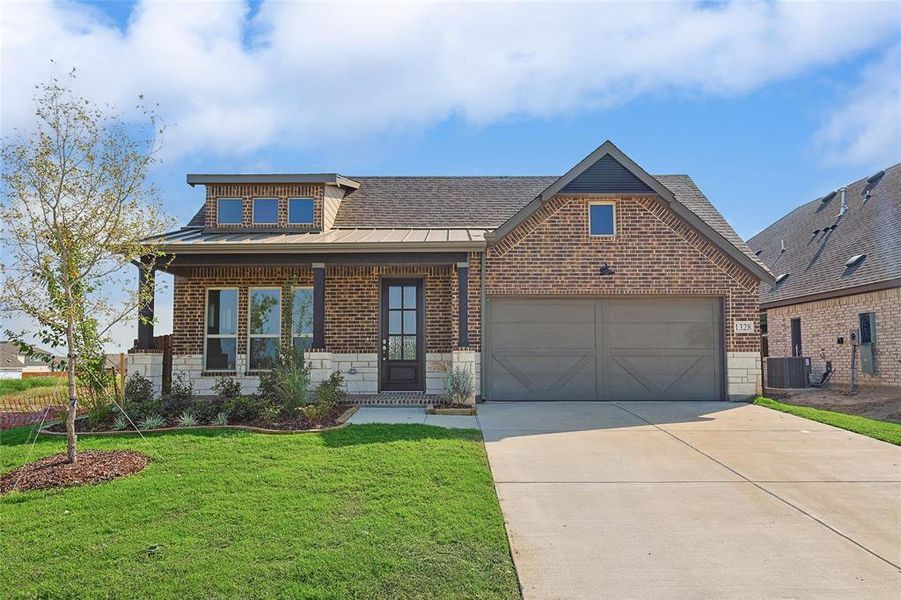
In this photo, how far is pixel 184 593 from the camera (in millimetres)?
3775

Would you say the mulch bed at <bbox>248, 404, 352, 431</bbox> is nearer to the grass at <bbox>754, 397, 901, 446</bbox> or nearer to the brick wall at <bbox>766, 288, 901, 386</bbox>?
the grass at <bbox>754, 397, 901, 446</bbox>

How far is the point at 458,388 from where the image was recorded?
10711mm

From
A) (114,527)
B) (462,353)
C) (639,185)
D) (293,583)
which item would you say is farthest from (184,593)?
(639,185)

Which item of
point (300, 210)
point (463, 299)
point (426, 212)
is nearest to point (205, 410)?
point (463, 299)

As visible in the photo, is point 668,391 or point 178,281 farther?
point 178,281

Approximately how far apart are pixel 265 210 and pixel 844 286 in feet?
49.8

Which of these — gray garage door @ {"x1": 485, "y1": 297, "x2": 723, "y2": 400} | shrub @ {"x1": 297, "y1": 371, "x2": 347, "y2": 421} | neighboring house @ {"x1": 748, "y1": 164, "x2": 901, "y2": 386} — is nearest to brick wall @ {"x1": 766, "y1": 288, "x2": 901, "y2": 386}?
neighboring house @ {"x1": 748, "y1": 164, "x2": 901, "y2": 386}

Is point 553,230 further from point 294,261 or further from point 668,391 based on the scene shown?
point 294,261

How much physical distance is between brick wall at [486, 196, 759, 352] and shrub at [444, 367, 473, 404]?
2.27 m

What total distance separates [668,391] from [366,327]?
6.57m

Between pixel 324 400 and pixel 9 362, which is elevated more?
pixel 324 400

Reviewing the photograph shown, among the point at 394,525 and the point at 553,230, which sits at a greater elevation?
the point at 553,230

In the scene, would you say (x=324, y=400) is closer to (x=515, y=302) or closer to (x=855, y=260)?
(x=515, y=302)

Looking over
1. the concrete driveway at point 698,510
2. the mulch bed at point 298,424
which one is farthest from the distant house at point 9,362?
the concrete driveway at point 698,510
